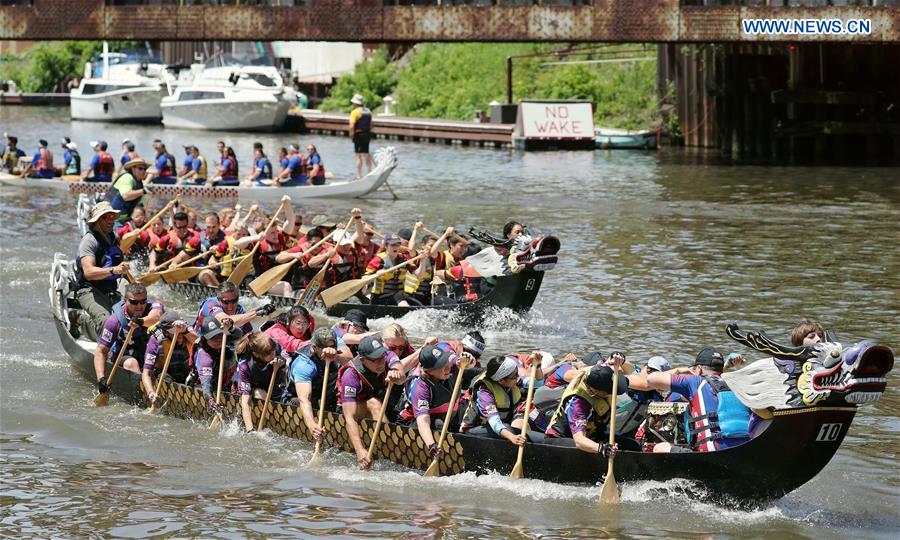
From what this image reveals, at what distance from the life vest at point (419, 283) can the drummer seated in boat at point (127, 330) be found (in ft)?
15.9

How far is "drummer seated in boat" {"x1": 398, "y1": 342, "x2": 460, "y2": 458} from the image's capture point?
13.2m

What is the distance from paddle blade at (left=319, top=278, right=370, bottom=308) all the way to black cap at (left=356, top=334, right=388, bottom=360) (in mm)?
6658

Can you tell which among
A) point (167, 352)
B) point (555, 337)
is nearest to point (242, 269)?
point (555, 337)

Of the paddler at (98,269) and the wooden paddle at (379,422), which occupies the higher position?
the paddler at (98,269)

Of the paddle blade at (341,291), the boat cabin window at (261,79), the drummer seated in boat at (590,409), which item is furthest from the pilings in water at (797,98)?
the drummer seated in boat at (590,409)

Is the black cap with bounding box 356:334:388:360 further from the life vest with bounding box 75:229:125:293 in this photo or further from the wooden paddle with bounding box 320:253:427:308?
the wooden paddle with bounding box 320:253:427:308

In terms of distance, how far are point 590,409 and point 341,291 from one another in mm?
8495

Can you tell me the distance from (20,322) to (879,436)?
12.7m

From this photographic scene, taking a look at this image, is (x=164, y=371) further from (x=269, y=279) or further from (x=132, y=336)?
(x=269, y=279)

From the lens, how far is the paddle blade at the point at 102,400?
16406 millimetres

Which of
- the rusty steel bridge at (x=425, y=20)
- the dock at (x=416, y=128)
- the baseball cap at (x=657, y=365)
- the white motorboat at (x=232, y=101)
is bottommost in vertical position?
the baseball cap at (x=657, y=365)

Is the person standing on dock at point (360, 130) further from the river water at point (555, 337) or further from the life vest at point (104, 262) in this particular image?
the life vest at point (104, 262)

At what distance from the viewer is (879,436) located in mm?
14609

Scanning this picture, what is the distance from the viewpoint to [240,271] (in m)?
22.1
